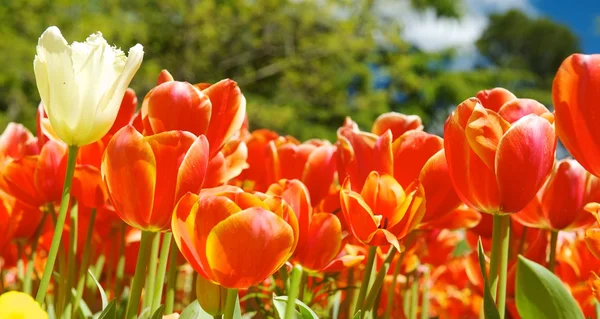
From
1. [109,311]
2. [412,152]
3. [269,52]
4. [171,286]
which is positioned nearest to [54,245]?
[109,311]

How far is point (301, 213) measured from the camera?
58 cm

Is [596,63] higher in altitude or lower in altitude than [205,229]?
higher

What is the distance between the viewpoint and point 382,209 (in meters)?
0.57

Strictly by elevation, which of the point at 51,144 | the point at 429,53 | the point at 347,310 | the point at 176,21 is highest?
the point at 429,53

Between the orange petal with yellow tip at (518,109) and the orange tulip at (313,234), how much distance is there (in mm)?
161

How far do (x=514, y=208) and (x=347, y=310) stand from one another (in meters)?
0.39

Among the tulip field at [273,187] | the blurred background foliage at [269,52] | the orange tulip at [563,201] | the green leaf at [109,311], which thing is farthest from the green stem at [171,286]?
the blurred background foliage at [269,52]

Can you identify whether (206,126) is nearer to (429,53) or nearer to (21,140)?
(21,140)

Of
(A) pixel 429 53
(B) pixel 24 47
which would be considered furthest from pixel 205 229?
(A) pixel 429 53

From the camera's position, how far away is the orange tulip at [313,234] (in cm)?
56

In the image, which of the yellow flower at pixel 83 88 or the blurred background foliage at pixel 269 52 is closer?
the yellow flower at pixel 83 88

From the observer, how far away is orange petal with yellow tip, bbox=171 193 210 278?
46 centimetres

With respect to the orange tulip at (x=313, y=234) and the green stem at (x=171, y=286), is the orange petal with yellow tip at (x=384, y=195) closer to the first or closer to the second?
the orange tulip at (x=313, y=234)

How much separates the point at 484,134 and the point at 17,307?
0.33m
